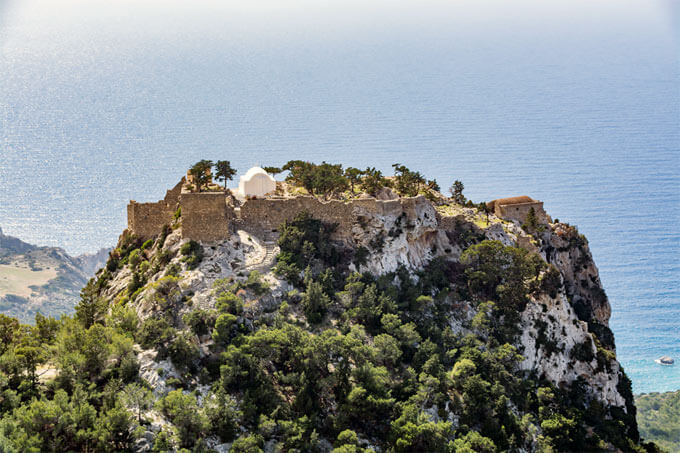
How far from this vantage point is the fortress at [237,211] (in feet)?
196

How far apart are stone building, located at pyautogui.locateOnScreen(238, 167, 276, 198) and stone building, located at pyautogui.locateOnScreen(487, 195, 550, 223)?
2431 cm

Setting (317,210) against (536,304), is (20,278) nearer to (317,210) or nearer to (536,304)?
(317,210)

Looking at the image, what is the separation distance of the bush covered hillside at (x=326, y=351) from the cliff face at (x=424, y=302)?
15 centimetres

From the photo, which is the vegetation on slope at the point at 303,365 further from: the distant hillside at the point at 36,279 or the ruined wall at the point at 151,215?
the distant hillside at the point at 36,279

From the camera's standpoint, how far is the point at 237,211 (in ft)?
207

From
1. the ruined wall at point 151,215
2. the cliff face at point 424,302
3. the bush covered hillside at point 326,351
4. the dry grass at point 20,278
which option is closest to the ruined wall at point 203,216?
the bush covered hillside at point 326,351

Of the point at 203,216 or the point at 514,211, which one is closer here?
the point at 203,216

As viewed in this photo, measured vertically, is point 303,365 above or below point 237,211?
below

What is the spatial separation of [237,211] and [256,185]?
561 centimetres

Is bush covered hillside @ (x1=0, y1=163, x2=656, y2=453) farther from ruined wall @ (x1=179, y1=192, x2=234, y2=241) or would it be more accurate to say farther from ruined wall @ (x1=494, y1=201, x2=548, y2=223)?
ruined wall @ (x1=494, y1=201, x2=548, y2=223)

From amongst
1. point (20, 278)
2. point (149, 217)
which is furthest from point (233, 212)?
point (20, 278)

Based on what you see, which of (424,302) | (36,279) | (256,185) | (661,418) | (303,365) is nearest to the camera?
(303,365)

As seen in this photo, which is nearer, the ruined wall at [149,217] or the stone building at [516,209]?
the ruined wall at [149,217]

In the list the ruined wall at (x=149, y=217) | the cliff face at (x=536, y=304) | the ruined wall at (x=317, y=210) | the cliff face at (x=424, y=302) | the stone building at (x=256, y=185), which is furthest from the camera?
the stone building at (x=256, y=185)
